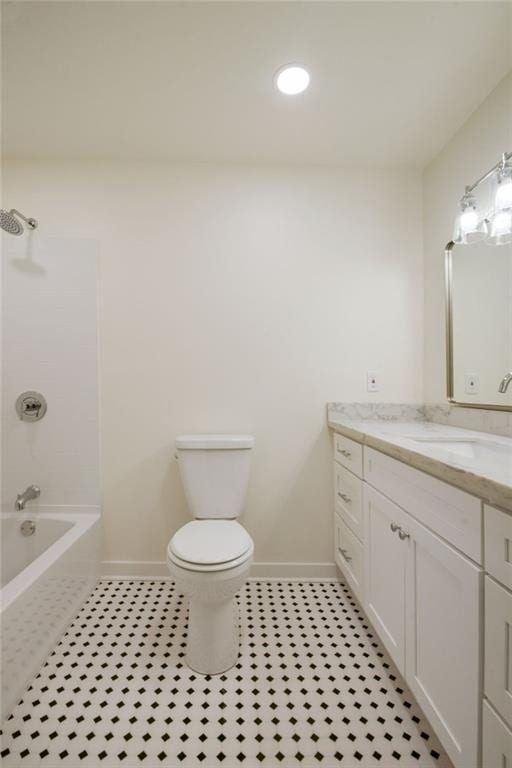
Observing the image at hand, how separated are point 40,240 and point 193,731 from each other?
2.25 meters

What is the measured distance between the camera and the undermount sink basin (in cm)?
120

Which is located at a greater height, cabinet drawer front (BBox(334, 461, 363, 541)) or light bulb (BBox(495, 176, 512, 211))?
light bulb (BBox(495, 176, 512, 211))

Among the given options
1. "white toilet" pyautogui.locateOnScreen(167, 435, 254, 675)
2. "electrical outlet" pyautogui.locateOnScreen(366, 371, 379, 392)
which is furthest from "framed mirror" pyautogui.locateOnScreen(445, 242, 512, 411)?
"white toilet" pyautogui.locateOnScreen(167, 435, 254, 675)

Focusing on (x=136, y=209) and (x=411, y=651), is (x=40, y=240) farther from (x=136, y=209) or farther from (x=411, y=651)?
(x=411, y=651)

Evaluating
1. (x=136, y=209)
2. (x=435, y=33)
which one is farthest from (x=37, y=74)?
(x=435, y=33)

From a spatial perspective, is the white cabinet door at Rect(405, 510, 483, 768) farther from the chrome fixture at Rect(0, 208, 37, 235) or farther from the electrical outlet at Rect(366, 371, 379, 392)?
the chrome fixture at Rect(0, 208, 37, 235)

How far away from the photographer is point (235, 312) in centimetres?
187

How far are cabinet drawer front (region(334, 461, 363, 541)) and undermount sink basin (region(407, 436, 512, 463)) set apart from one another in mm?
348

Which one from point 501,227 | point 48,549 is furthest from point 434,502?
point 48,549

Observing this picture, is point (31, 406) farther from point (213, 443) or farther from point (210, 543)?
point (210, 543)

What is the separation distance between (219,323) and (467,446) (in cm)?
131

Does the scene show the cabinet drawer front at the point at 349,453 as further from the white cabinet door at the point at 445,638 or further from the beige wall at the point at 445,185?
the beige wall at the point at 445,185

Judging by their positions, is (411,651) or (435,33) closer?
(411,651)

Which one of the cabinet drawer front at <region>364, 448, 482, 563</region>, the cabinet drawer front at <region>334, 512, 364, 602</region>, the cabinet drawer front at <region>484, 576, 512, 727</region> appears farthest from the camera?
the cabinet drawer front at <region>334, 512, 364, 602</region>
